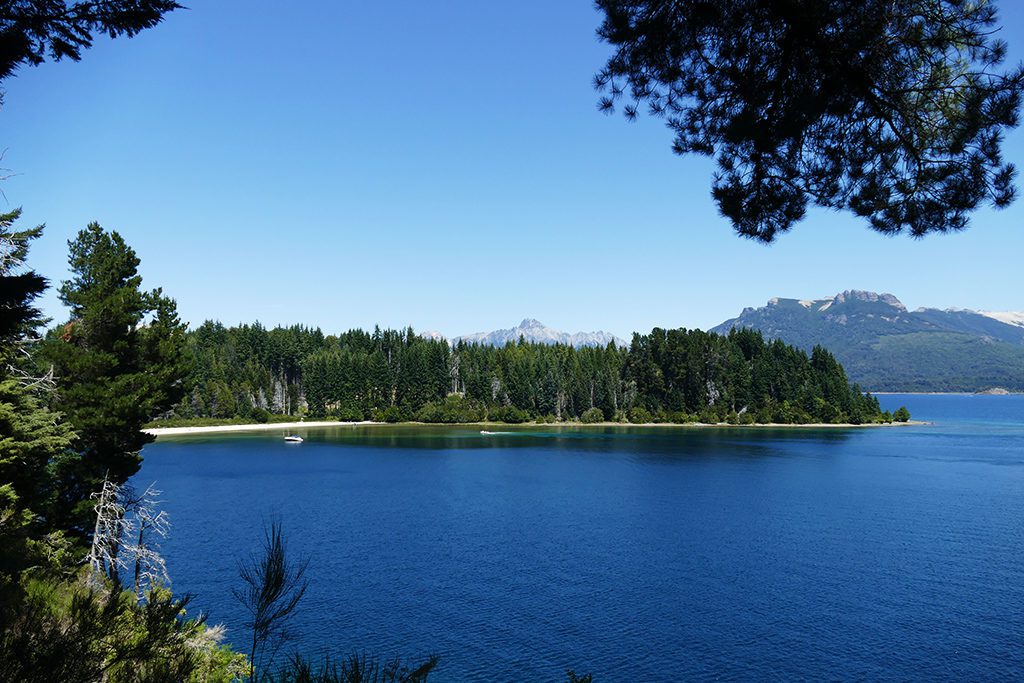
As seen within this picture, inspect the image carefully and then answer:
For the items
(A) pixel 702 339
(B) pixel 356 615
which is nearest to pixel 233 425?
(A) pixel 702 339

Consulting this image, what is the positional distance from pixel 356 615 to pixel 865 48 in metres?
29.6

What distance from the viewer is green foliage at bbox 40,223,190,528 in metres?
24.8

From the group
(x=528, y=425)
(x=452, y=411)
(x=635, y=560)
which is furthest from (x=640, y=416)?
(x=635, y=560)

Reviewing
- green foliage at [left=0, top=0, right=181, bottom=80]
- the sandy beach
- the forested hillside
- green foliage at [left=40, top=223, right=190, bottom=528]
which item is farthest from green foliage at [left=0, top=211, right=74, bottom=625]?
the forested hillside

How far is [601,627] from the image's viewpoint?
94.9ft

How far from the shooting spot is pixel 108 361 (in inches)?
995

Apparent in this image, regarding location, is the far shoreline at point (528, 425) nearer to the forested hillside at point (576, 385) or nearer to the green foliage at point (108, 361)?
the forested hillside at point (576, 385)

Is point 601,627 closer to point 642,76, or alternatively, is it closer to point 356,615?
point 356,615

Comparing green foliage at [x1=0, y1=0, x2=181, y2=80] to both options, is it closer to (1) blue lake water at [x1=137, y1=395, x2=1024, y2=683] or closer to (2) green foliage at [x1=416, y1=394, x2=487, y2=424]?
(1) blue lake water at [x1=137, y1=395, x2=1024, y2=683]

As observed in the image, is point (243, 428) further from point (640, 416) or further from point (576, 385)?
point (640, 416)

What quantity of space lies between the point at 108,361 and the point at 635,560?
30012 mm

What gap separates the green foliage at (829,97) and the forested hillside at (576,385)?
130753mm

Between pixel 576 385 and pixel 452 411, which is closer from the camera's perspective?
pixel 452 411

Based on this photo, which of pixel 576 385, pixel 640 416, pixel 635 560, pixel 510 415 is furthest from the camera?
pixel 576 385
